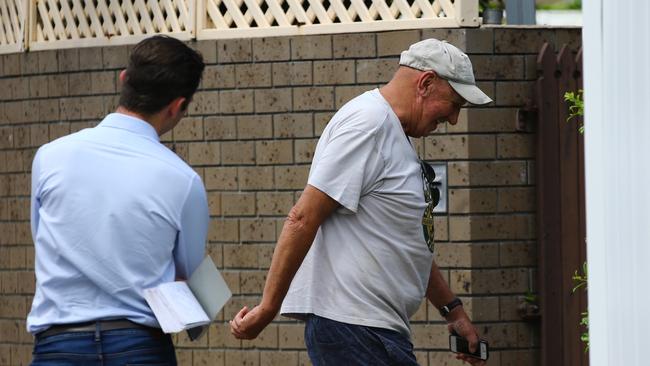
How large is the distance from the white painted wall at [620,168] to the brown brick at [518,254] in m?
4.14

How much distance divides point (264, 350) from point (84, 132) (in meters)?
3.50

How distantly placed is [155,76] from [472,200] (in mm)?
3173

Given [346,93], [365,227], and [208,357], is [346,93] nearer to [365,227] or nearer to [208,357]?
[208,357]

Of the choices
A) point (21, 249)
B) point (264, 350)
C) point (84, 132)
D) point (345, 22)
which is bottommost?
point (264, 350)

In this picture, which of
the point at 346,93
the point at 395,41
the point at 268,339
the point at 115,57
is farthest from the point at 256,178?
the point at 115,57

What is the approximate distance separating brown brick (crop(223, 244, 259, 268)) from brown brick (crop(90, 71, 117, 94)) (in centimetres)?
120

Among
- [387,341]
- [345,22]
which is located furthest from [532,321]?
[387,341]

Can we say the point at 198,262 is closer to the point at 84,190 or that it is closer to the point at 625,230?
the point at 84,190

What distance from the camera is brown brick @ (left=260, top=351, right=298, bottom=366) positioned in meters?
7.16

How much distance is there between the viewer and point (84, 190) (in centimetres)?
379

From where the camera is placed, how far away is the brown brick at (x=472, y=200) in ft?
A: 22.3

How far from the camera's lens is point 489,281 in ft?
22.5

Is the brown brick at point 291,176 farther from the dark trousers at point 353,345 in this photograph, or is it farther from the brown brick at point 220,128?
the dark trousers at point 353,345

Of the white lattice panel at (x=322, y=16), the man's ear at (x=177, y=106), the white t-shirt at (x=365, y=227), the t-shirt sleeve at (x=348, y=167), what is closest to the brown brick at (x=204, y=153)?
the white lattice panel at (x=322, y=16)
